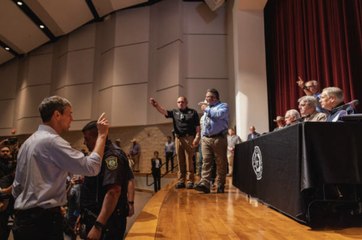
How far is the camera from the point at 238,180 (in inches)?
151

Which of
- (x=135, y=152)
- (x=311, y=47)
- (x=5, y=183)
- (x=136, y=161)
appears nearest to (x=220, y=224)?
(x=5, y=183)

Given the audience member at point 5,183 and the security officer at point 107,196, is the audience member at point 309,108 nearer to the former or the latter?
the security officer at point 107,196

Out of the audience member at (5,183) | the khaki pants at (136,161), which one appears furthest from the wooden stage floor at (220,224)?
the khaki pants at (136,161)

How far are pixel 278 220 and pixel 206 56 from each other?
8236 mm

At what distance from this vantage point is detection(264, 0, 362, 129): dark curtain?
452 cm

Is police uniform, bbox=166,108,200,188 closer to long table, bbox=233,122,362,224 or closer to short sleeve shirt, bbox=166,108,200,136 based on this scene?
short sleeve shirt, bbox=166,108,200,136

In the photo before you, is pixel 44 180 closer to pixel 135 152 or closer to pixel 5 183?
pixel 5 183

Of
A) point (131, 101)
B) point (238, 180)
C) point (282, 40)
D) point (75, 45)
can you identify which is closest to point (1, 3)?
point (75, 45)

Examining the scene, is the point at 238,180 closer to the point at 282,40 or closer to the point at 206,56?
the point at 282,40

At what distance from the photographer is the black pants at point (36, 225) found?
1.37 metres

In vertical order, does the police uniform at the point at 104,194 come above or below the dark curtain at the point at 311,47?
below

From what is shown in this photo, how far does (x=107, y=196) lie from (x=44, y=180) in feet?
1.19

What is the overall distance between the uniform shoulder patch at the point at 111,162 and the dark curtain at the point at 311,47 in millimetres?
3863

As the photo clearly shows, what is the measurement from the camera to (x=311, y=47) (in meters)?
5.45
